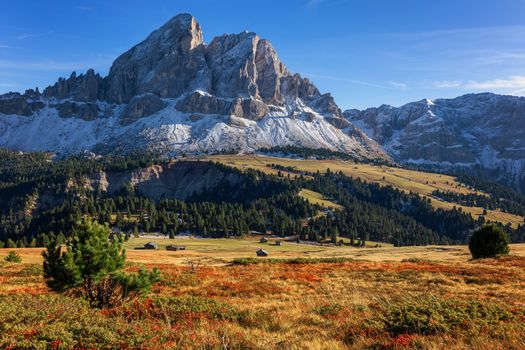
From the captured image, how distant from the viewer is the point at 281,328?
49.9 feet

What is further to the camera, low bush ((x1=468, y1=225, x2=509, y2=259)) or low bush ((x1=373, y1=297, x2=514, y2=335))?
low bush ((x1=468, y1=225, x2=509, y2=259))

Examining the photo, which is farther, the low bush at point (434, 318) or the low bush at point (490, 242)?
the low bush at point (490, 242)

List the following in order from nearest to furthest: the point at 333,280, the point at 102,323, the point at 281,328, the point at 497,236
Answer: the point at 102,323
the point at 281,328
the point at 333,280
the point at 497,236

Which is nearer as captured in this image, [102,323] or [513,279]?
[102,323]

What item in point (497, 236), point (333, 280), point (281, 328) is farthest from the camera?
point (497, 236)

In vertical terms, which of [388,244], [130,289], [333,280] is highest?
[130,289]

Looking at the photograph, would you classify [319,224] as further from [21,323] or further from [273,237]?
[21,323]

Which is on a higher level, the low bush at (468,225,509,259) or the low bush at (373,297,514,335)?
the low bush at (373,297,514,335)

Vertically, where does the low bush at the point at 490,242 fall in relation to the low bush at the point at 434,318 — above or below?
below

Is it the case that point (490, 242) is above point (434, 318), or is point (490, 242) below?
below

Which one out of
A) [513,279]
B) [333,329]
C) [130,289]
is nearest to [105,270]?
[130,289]

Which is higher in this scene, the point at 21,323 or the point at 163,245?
the point at 21,323

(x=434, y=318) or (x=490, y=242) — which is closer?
(x=434, y=318)

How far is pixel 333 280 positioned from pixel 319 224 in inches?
6174
